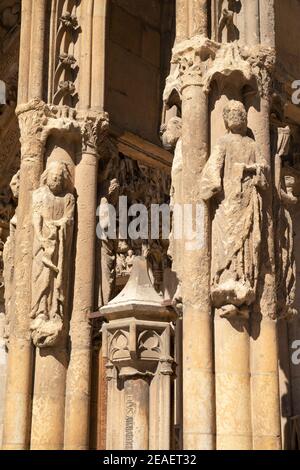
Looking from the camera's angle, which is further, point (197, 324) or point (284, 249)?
point (284, 249)

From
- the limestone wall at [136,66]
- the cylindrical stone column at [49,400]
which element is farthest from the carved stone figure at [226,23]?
the cylindrical stone column at [49,400]

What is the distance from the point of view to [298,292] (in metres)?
13.0

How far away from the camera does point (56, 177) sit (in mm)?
9180

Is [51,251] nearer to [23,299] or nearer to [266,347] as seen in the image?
[23,299]

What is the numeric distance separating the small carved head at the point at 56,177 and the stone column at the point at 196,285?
2.29 m

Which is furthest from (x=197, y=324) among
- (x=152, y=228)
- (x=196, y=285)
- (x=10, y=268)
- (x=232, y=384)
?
(x=152, y=228)

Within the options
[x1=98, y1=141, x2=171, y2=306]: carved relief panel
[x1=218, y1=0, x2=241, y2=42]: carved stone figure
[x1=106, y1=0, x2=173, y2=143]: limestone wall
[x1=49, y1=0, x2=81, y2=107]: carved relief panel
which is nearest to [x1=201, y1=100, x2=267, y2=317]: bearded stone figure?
[x1=218, y1=0, x2=241, y2=42]: carved stone figure

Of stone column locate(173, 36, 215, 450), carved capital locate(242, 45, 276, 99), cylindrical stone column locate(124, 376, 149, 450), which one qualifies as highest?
carved capital locate(242, 45, 276, 99)

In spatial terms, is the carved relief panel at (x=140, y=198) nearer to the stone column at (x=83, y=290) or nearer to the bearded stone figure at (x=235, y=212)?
the stone column at (x=83, y=290)

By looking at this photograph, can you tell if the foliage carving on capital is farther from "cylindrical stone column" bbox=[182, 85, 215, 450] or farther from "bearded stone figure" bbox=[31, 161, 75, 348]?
"bearded stone figure" bbox=[31, 161, 75, 348]

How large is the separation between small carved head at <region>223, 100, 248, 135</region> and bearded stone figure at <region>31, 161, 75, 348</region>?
267cm

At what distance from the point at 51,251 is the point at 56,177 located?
0.88 m

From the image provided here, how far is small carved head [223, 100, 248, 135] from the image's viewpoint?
283 inches

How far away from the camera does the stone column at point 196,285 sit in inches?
261
